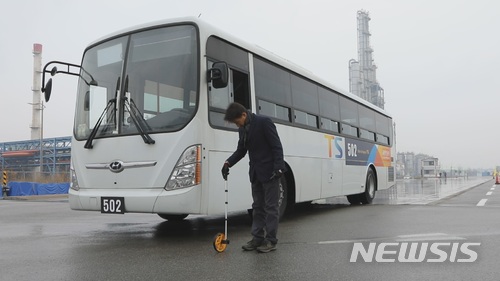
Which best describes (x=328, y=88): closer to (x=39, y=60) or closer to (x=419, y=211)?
(x=419, y=211)

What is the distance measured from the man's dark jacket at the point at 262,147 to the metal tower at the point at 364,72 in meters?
61.3

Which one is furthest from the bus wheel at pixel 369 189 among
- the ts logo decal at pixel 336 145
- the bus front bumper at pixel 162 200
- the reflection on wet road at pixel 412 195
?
the bus front bumper at pixel 162 200

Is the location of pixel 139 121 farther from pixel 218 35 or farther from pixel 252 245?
pixel 252 245

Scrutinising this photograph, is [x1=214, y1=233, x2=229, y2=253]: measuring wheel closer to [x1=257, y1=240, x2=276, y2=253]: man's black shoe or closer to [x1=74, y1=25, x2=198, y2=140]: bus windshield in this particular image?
[x1=257, y1=240, x2=276, y2=253]: man's black shoe

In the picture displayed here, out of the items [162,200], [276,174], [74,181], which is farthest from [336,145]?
[74,181]

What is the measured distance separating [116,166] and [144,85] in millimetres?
1234

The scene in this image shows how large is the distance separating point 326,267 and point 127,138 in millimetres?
3276

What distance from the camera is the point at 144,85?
6.13m

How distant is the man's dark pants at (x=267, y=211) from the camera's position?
16.7 ft

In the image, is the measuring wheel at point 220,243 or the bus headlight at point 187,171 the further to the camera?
the bus headlight at point 187,171

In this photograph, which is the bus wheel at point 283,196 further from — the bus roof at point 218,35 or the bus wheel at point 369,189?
the bus wheel at point 369,189

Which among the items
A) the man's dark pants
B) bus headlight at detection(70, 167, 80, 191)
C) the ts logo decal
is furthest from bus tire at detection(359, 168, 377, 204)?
bus headlight at detection(70, 167, 80, 191)

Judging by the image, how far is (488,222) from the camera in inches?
289

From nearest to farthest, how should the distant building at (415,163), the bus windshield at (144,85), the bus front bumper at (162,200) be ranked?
the bus front bumper at (162,200)
the bus windshield at (144,85)
the distant building at (415,163)
